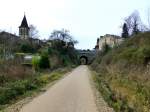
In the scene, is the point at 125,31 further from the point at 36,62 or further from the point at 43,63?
the point at 36,62

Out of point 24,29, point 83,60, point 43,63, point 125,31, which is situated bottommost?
point 83,60

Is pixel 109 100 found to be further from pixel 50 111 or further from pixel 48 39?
pixel 48 39

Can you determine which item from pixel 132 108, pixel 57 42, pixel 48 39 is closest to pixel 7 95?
pixel 132 108

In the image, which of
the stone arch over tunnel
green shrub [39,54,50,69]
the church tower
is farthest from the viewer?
the stone arch over tunnel

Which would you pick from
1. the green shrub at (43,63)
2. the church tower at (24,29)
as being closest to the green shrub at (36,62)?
the green shrub at (43,63)

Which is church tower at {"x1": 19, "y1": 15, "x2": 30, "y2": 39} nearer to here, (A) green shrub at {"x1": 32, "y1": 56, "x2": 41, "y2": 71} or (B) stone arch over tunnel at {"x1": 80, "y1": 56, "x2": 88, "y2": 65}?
(B) stone arch over tunnel at {"x1": 80, "y1": 56, "x2": 88, "y2": 65}

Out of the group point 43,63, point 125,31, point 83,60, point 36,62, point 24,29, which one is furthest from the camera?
point 83,60

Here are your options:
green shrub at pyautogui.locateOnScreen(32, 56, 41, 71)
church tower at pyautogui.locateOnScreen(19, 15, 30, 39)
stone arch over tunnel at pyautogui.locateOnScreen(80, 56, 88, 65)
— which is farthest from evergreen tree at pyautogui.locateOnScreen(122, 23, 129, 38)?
green shrub at pyautogui.locateOnScreen(32, 56, 41, 71)

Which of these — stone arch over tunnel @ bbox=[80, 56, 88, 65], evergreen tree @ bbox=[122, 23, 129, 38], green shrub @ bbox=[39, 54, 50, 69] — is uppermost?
evergreen tree @ bbox=[122, 23, 129, 38]

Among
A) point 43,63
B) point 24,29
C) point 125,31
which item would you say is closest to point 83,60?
point 24,29

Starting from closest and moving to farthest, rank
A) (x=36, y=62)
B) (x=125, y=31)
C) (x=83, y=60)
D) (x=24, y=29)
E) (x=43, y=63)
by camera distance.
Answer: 1. (x=36, y=62)
2. (x=43, y=63)
3. (x=125, y=31)
4. (x=24, y=29)
5. (x=83, y=60)

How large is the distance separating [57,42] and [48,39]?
8058 mm

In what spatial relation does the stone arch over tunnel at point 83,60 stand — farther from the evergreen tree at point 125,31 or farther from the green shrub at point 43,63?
the green shrub at point 43,63

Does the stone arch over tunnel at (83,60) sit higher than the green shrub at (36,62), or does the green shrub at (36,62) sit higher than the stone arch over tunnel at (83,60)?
the green shrub at (36,62)
